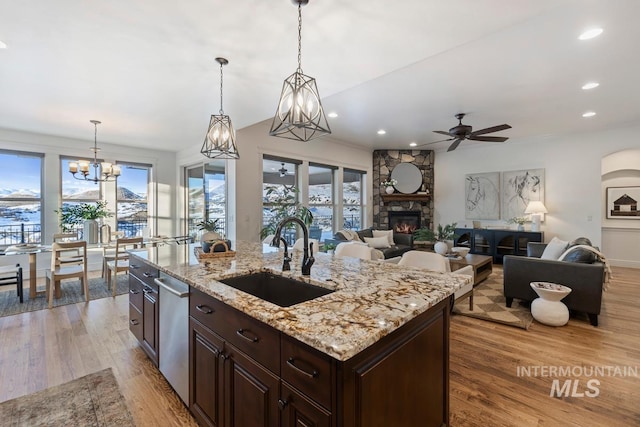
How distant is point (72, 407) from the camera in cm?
193

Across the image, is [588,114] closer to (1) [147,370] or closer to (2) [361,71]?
(2) [361,71]

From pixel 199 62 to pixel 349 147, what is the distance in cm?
493

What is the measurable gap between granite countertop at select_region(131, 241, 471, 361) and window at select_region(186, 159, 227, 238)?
3.48 meters

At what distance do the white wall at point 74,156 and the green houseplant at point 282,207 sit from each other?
291 cm

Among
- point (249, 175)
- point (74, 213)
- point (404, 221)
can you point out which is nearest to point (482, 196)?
point (404, 221)

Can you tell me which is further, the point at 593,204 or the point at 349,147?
the point at 349,147

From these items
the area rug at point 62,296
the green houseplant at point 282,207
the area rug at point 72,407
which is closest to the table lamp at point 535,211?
the green houseplant at point 282,207

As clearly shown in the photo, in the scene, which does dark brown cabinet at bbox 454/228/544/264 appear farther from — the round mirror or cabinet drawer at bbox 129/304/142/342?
cabinet drawer at bbox 129/304/142/342

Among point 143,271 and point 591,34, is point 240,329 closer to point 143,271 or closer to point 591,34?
point 143,271

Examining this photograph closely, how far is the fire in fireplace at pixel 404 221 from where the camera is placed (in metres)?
7.91

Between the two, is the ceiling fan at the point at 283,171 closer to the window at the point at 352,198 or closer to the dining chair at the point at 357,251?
the window at the point at 352,198

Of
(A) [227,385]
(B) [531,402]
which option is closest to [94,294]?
(A) [227,385]


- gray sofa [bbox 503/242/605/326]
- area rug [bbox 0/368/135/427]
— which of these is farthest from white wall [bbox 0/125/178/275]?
gray sofa [bbox 503/242/605/326]

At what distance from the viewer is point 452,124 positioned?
542 cm
